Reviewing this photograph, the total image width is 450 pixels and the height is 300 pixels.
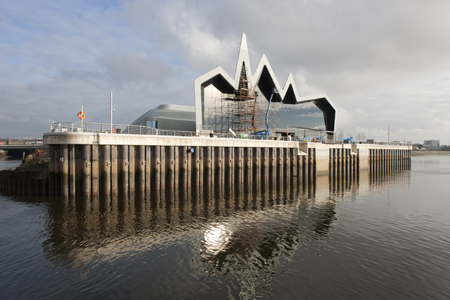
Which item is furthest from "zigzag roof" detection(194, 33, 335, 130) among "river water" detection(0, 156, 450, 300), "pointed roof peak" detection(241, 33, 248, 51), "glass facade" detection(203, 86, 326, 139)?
"river water" detection(0, 156, 450, 300)

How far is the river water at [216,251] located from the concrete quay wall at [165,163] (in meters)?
2.87

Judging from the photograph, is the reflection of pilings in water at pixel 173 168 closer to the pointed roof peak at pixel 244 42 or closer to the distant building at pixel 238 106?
the distant building at pixel 238 106

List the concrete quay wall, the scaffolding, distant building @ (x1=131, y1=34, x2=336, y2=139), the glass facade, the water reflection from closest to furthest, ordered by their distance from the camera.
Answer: the water reflection
the concrete quay wall
distant building @ (x1=131, y1=34, x2=336, y2=139)
the glass facade
the scaffolding

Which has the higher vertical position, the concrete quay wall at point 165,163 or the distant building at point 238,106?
the distant building at point 238,106

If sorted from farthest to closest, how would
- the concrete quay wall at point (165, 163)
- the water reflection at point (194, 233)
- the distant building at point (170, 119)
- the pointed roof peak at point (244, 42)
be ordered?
1. the pointed roof peak at point (244, 42)
2. the distant building at point (170, 119)
3. the concrete quay wall at point (165, 163)
4. the water reflection at point (194, 233)

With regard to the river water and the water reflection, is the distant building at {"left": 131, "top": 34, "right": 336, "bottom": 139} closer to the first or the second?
the water reflection

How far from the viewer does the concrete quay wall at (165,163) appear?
86.8ft

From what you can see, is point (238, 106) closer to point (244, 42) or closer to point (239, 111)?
point (239, 111)

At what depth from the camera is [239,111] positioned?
60062 mm

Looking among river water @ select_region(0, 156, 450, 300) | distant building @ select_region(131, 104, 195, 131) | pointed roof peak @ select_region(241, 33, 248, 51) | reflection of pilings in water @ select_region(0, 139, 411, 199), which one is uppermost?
pointed roof peak @ select_region(241, 33, 248, 51)

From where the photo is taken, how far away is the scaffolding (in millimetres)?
56969

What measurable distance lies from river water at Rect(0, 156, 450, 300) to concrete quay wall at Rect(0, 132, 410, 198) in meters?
2.87

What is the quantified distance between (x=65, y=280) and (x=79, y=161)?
17.1 meters

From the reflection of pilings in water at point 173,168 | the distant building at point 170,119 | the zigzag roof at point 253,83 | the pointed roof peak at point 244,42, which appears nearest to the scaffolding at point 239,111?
the zigzag roof at point 253,83
